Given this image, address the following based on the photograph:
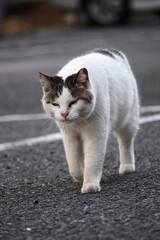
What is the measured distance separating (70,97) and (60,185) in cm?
104

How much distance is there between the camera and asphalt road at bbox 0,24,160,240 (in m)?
5.34

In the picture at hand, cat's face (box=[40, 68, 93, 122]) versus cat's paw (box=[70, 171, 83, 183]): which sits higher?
cat's face (box=[40, 68, 93, 122])

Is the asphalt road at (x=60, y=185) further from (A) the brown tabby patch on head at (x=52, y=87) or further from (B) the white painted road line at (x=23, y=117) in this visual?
(A) the brown tabby patch on head at (x=52, y=87)

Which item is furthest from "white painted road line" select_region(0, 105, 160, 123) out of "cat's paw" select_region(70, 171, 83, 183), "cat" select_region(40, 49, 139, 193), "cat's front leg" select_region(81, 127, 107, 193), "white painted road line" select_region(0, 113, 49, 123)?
"cat's front leg" select_region(81, 127, 107, 193)

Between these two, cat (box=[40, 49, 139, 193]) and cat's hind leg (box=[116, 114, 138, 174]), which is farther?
cat's hind leg (box=[116, 114, 138, 174])

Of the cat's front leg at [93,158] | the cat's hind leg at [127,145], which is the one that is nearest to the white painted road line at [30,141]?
the cat's hind leg at [127,145]

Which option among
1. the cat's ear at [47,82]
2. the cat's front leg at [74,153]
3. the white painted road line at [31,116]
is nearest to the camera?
the cat's ear at [47,82]

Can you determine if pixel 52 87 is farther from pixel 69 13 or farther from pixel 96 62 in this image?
pixel 69 13

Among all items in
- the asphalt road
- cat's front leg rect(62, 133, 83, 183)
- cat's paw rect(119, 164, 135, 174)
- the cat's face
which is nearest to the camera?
the asphalt road

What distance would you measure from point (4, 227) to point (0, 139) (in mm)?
4439

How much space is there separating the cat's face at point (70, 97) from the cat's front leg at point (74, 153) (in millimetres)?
363

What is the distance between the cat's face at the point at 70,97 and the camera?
6211mm

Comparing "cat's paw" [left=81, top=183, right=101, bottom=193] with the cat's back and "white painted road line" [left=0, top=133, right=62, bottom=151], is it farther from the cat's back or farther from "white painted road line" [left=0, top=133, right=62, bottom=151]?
"white painted road line" [left=0, top=133, right=62, bottom=151]

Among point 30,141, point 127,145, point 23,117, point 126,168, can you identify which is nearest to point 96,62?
point 127,145
